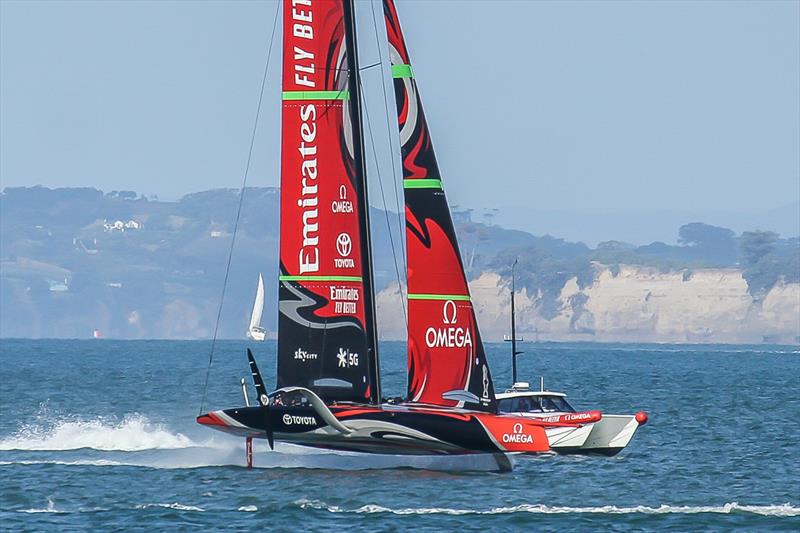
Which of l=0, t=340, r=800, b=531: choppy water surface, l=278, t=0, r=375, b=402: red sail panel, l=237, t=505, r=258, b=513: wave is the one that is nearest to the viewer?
l=0, t=340, r=800, b=531: choppy water surface

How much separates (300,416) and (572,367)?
264 feet

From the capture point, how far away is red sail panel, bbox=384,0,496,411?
36.3 m

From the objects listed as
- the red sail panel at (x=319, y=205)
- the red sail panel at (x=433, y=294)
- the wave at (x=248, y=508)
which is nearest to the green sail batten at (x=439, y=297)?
Result: the red sail panel at (x=433, y=294)

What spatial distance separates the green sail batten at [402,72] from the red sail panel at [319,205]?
1211 mm

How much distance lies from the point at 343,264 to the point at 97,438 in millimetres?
10487

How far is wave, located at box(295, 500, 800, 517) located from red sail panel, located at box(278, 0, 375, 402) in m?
5.43

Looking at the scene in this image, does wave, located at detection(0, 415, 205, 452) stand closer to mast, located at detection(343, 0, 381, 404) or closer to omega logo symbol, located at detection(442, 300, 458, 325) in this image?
mast, located at detection(343, 0, 381, 404)

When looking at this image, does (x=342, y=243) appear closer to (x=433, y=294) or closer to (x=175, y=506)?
(x=433, y=294)

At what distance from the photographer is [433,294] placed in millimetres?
36469

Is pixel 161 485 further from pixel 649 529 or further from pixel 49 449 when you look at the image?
pixel 649 529

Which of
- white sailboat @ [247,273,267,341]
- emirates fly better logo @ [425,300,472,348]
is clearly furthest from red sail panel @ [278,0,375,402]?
white sailboat @ [247,273,267,341]

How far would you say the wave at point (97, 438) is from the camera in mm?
42875

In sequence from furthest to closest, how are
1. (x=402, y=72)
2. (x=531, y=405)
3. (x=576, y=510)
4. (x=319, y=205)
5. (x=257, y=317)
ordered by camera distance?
1. (x=257, y=317)
2. (x=531, y=405)
3. (x=319, y=205)
4. (x=402, y=72)
5. (x=576, y=510)

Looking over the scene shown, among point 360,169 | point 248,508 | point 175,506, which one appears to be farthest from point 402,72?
point 175,506
